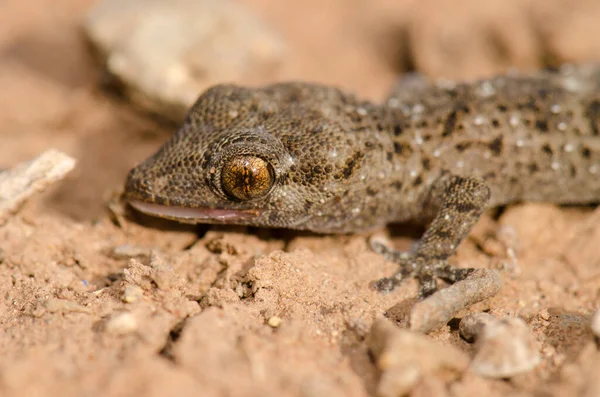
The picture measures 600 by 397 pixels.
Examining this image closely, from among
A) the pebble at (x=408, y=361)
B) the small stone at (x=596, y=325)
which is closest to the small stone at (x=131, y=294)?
the pebble at (x=408, y=361)

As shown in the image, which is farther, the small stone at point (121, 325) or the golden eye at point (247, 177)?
the golden eye at point (247, 177)

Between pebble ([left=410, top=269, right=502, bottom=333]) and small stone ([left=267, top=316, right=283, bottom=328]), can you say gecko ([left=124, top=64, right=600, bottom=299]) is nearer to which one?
pebble ([left=410, top=269, right=502, bottom=333])

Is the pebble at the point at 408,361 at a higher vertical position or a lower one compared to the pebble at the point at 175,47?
lower

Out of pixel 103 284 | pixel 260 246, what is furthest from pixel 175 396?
pixel 260 246

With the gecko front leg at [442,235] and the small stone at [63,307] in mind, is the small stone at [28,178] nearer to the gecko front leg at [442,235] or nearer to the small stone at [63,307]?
the small stone at [63,307]

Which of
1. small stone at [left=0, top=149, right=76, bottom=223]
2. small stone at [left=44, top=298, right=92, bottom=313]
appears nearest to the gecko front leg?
small stone at [left=44, top=298, right=92, bottom=313]

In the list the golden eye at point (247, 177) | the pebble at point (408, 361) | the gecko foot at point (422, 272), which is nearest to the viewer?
the pebble at point (408, 361)

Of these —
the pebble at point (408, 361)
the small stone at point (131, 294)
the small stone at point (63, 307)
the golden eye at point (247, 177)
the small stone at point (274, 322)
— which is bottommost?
the small stone at point (63, 307)
